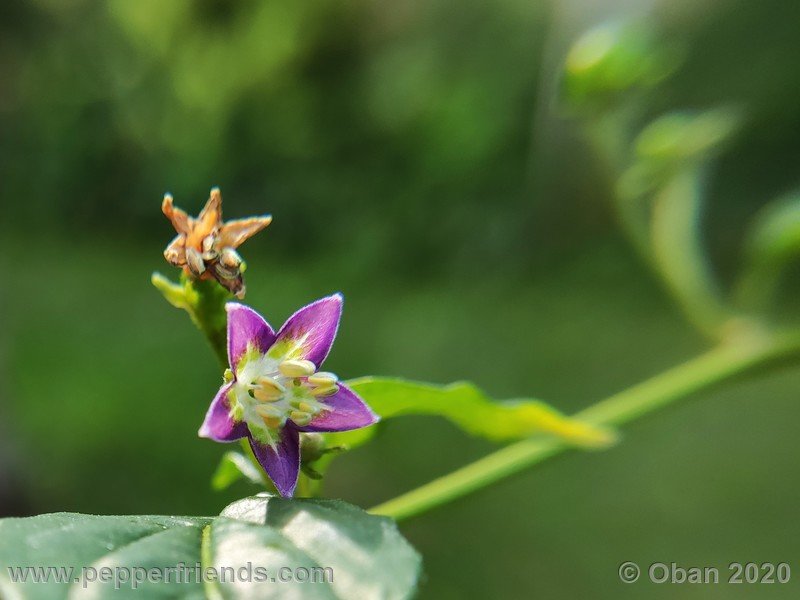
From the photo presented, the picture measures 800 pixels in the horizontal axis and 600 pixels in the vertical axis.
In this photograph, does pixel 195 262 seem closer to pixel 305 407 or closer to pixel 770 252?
pixel 305 407

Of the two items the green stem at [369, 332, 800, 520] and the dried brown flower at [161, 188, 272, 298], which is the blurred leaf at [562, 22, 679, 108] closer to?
the green stem at [369, 332, 800, 520]

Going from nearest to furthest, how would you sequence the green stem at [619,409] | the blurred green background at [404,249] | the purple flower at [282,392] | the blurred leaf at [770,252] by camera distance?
the purple flower at [282,392]
the green stem at [619,409]
the blurred leaf at [770,252]
the blurred green background at [404,249]

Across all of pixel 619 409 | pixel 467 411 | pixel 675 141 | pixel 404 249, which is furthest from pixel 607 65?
pixel 404 249

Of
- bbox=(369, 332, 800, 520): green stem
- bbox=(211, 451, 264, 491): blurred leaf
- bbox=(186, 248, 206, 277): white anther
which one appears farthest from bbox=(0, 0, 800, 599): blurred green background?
bbox=(186, 248, 206, 277): white anther

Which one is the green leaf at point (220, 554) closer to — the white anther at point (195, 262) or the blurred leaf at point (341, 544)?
the blurred leaf at point (341, 544)

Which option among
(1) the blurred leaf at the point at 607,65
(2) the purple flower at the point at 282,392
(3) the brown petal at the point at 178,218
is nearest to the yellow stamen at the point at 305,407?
(2) the purple flower at the point at 282,392

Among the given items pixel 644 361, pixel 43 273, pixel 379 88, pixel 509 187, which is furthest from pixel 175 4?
pixel 644 361
